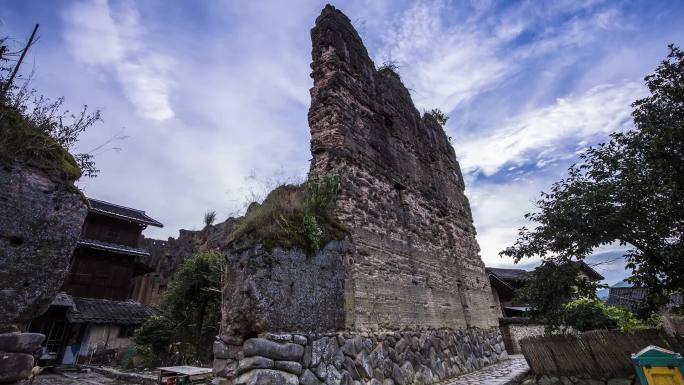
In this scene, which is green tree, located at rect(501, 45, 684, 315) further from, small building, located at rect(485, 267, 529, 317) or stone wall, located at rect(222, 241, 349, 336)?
small building, located at rect(485, 267, 529, 317)

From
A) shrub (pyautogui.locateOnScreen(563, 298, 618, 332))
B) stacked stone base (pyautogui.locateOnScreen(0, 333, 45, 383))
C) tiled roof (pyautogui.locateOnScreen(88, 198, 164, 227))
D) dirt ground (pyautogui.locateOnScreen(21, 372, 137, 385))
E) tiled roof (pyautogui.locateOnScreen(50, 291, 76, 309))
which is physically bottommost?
dirt ground (pyautogui.locateOnScreen(21, 372, 137, 385))

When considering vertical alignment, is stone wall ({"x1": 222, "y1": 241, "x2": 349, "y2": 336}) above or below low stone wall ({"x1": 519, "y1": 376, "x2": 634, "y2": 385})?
above

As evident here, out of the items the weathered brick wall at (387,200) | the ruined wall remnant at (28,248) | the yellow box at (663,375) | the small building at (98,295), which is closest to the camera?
the ruined wall remnant at (28,248)

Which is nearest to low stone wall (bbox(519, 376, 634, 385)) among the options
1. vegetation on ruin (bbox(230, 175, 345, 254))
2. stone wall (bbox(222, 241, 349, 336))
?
stone wall (bbox(222, 241, 349, 336))

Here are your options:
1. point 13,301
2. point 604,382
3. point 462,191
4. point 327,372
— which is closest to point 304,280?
point 327,372

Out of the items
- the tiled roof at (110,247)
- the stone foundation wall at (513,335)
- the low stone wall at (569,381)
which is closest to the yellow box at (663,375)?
the low stone wall at (569,381)

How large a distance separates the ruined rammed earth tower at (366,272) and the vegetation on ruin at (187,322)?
925 centimetres

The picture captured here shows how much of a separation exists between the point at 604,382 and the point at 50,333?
23.1 m

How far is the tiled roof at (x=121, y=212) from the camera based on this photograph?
21.4 m

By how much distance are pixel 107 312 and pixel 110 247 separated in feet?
13.4

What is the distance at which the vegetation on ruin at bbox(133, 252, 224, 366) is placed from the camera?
1452 centimetres

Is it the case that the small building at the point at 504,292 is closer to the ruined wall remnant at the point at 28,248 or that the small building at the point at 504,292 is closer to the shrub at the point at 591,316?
the shrub at the point at 591,316

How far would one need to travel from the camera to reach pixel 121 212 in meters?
23.1

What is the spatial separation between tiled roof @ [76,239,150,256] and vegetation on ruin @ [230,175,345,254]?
60.0ft
